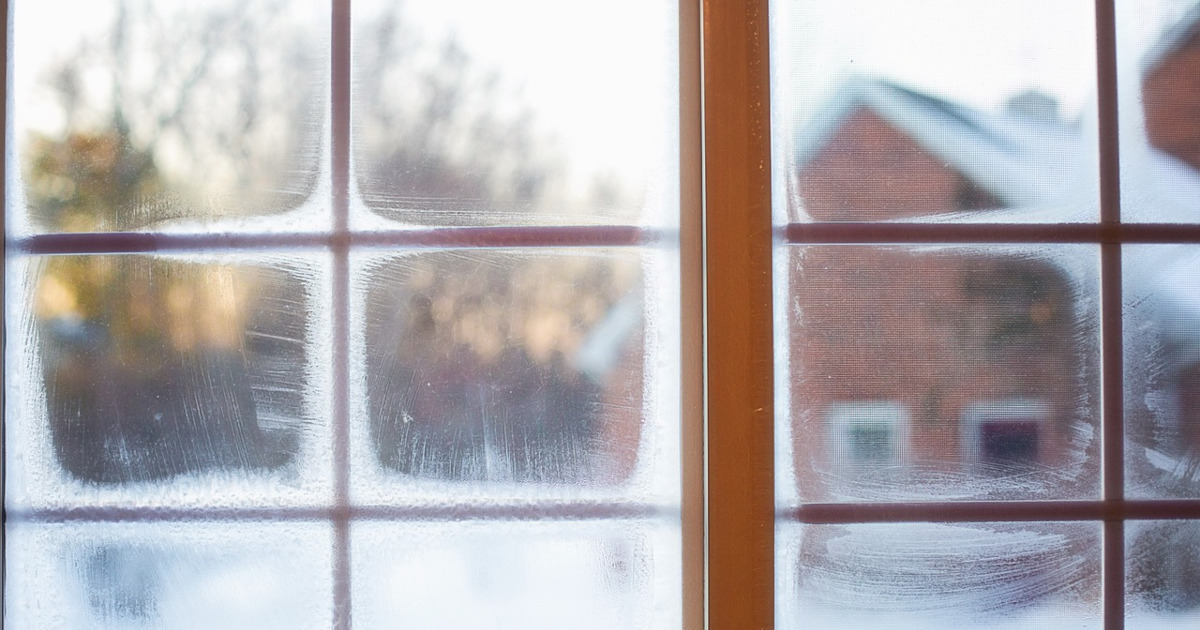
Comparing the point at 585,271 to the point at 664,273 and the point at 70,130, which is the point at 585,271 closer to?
the point at 664,273

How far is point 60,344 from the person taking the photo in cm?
107

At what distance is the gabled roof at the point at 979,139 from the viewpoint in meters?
1.08

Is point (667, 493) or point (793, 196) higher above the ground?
point (793, 196)

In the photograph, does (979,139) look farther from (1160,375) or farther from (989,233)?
→ (1160,375)

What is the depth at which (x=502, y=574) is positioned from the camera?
1.08 metres

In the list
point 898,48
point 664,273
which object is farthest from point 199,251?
point 898,48

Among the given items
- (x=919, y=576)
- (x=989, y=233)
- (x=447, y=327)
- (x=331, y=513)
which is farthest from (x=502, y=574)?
(x=989, y=233)

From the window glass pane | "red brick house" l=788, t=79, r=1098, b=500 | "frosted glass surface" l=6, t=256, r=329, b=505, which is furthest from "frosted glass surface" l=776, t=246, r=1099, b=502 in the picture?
"frosted glass surface" l=6, t=256, r=329, b=505

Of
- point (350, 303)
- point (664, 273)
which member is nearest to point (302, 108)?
point (350, 303)

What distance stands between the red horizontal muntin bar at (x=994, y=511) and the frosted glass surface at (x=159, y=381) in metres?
0.72

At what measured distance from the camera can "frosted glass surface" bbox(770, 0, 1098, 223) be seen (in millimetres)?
1072

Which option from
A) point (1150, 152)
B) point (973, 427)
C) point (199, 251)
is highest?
point (1150, 152)

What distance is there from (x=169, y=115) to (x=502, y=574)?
31.5 inches

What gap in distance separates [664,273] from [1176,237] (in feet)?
2.45
